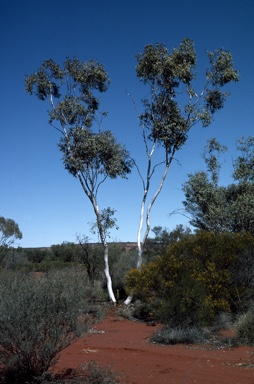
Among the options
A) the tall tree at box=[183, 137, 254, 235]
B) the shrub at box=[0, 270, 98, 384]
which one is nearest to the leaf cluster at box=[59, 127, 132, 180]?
the tall tree at box=[183, 137, 254, 235]

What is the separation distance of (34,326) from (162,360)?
3.27 metres

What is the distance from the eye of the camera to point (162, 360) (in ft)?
27.9

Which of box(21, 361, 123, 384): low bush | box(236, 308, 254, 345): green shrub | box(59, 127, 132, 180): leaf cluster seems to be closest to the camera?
box(21, 361, 123, 384): low bush

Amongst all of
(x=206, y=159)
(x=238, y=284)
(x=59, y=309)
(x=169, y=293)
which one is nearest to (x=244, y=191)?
(x=206, y=159)

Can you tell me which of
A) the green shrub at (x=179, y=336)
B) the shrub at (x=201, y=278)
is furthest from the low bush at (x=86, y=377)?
the shrub at (x=201, y=278)

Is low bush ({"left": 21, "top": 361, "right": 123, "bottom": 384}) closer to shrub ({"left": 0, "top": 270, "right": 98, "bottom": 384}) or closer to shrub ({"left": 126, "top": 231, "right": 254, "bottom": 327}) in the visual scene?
shrub ({"left": 0, "top": 270, "right": 98, "bottom": 384})

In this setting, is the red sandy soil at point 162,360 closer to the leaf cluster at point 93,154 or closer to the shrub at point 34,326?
the shrub at point 34,326

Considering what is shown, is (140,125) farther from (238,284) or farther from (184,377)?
(184,377)

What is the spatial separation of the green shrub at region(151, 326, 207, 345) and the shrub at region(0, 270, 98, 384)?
4467mm

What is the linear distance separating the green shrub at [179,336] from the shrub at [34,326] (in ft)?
14.7

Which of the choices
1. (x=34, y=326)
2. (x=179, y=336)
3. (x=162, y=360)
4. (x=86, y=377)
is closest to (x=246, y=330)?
(x=179, y=336)

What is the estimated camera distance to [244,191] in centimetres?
2241

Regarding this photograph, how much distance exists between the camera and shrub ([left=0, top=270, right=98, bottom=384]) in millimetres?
6309

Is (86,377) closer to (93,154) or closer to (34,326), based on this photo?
(34,326)
